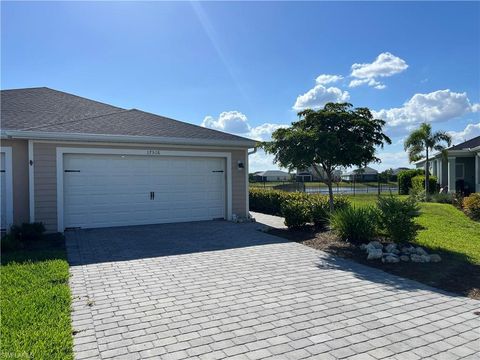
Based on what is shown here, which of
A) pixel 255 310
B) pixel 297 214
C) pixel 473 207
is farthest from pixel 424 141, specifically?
pixel 255 310

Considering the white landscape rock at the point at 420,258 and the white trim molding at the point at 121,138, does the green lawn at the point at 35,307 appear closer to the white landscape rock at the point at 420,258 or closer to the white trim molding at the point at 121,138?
the white trim molding at the point at 121,138

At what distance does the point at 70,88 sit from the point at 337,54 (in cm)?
1103

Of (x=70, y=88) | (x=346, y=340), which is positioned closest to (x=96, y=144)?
(x=70, y=88)

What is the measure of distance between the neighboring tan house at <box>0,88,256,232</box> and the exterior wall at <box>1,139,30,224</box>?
23 millimetres

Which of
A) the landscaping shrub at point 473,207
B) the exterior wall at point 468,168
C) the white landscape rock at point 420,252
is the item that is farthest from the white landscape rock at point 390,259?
the exterior wall at point 468,168

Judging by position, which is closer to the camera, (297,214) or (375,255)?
(375,255)

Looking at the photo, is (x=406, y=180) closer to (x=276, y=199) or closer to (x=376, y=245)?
(x=276, y=199)

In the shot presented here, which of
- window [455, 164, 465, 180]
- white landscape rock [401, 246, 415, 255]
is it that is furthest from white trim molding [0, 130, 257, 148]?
window [455, 164, 465, 180]

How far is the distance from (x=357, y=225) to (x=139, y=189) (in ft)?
21.3

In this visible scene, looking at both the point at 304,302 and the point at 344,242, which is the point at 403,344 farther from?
the point at 344,242

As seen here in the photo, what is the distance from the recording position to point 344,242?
829 cm

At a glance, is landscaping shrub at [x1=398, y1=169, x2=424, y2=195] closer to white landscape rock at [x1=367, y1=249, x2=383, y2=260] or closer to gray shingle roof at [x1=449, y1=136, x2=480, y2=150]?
gray shingle roof at [x1=449, y1=136, x2=480, y2=150]

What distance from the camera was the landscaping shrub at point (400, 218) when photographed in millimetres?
7486

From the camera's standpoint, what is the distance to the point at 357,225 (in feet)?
26.6
